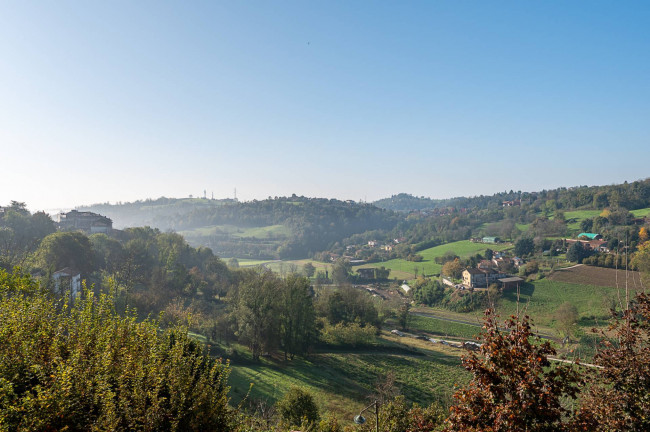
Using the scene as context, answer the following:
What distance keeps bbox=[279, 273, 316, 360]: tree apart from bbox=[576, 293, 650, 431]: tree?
28.3 meters

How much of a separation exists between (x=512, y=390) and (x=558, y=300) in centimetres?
6554

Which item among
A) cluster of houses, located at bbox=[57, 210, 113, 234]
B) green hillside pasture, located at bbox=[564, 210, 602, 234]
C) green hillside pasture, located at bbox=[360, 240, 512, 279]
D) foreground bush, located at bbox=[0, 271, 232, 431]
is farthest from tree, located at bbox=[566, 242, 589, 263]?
cluster of houses, located at bbox=[57, 210, 113, 234]

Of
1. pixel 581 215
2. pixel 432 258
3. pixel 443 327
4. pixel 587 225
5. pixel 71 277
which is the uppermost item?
pixel 581 215

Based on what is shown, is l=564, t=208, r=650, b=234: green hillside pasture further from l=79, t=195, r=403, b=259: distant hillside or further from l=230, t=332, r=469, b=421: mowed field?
l=79, t=195, r=403, b=259: distant hillside

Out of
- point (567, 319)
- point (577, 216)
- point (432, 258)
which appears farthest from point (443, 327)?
point (577, 216)

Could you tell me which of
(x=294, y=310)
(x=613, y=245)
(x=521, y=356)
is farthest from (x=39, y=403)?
(x=613, y=245)

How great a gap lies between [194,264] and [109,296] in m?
59.3

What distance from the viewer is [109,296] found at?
10.7 meters

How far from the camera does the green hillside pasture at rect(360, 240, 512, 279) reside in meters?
95.2

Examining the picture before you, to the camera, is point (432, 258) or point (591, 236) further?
point (432, 258)

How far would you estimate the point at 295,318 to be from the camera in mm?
34781

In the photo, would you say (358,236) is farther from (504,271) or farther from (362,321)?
(362,321)

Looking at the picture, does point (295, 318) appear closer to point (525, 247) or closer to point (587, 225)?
point (525, 247)

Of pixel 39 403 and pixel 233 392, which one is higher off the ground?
pixel 39 403
